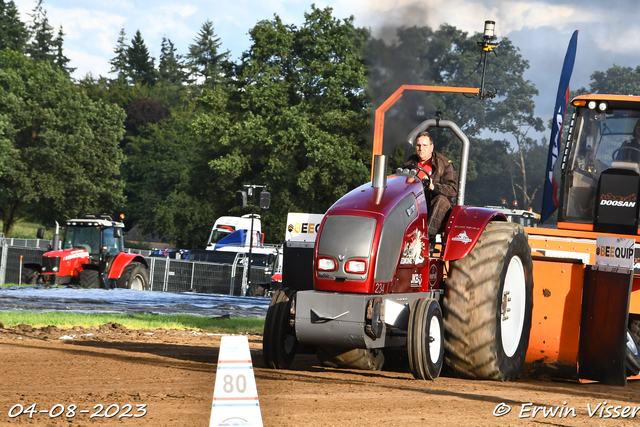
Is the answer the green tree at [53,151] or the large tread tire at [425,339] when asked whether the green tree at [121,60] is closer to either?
the green tree at [53,151]

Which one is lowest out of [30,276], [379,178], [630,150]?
[30,276]

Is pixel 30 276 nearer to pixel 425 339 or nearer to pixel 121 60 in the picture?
pixel 425 339

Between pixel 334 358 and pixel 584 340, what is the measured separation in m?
2.53

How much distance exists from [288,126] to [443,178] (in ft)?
114

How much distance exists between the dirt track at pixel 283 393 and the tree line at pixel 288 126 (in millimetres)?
8539

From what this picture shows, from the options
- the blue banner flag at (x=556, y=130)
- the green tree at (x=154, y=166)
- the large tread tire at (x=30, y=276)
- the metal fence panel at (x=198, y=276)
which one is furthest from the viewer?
the green tree at (x=154, y=166)

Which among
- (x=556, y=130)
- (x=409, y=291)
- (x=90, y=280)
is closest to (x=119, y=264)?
(x=90, y=280)

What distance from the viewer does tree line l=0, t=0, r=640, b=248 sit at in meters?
25.6

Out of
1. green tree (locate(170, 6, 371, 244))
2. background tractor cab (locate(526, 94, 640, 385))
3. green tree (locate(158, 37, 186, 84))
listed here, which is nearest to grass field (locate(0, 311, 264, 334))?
background tractor cab (locate(526, 94, 640, 385))

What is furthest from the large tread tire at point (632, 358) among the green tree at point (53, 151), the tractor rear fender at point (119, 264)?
the green tree at point (53, 151)

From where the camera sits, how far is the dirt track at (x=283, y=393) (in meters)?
5.29

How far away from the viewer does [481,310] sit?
7301mm

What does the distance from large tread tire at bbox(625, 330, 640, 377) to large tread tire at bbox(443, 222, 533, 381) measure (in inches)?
62.0

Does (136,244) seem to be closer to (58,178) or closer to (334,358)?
(58,178)
